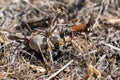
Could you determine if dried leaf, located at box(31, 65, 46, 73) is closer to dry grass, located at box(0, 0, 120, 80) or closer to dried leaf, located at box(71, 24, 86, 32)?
dry grass, located at box(0, 0, 120, 80)

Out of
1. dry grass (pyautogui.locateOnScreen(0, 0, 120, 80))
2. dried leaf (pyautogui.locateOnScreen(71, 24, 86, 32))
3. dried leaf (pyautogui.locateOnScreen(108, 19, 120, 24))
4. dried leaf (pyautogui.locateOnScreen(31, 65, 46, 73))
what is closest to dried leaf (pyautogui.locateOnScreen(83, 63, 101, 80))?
dry grass (pyautogui.locateOnScreen(0, 0, 120, 80))

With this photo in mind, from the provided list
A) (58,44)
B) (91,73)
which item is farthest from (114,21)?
(91,73)

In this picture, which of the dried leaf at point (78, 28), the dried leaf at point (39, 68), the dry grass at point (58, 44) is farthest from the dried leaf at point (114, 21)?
the dried leaf at point (39, 68)

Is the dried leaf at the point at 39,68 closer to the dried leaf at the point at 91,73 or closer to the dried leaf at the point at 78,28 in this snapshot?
the dried leaf at the point at 91,73

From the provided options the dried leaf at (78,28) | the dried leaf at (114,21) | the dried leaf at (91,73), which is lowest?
the dried leaf at (91,73)

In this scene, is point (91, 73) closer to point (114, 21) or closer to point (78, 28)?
point (78, 28)

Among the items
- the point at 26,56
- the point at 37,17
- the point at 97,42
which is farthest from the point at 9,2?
the point at 97,42

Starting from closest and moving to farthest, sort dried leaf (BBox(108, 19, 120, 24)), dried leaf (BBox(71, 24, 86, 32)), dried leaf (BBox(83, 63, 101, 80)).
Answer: dried leaf (BBox(83, 63, 101, 80)) < dried leaf (BBox(71, 24, 86, 32)) < dried leaf (BBox(108, 19, 120, 24))

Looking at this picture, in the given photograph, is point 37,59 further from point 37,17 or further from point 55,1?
point 55,1
